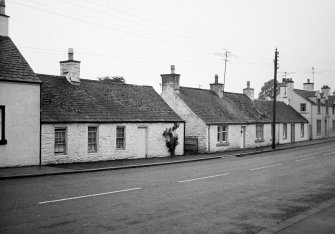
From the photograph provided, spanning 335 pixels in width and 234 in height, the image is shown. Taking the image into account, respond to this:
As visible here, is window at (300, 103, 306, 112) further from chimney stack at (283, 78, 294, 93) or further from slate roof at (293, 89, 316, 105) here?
chimney stack at (283, 78, 294, 93)

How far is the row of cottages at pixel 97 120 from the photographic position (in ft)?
73.0

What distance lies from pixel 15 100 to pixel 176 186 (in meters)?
10.4

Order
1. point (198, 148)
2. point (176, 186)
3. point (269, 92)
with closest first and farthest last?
point (176, 186), point (198, 148), point (269, 92)

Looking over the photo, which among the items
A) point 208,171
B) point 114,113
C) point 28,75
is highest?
point 28,75

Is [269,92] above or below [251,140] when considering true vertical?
above

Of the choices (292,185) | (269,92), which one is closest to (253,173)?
(292,185)

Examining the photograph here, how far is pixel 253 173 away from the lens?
19.3 metres

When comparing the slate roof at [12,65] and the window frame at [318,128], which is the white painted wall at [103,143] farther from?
the window frame at [318,128]

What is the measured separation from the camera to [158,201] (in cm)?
1176

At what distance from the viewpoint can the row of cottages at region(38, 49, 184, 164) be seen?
2225cm

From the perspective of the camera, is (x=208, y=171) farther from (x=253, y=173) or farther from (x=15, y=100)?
(x=15, y=100)

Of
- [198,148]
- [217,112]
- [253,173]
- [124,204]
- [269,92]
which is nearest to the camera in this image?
[124,204]

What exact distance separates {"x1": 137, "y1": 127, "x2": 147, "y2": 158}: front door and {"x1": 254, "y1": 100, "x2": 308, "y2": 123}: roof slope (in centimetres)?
2241

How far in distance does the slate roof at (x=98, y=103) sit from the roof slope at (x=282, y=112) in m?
19.6
